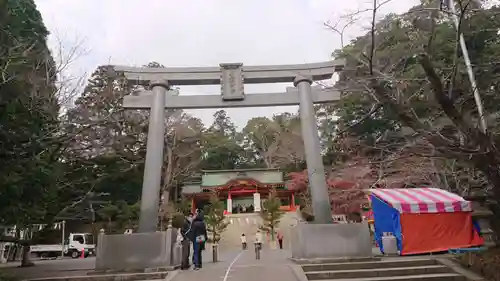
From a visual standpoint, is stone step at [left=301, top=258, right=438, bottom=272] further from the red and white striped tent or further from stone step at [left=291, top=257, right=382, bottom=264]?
the red and white striped tent

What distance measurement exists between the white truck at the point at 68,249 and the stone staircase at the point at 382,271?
73.9 feet

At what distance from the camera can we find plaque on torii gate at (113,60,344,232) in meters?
12.1

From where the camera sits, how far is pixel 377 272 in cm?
846

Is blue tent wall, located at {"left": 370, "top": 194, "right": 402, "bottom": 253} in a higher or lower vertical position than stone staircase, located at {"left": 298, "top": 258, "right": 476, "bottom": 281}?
higher

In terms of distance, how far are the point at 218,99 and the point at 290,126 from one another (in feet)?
114

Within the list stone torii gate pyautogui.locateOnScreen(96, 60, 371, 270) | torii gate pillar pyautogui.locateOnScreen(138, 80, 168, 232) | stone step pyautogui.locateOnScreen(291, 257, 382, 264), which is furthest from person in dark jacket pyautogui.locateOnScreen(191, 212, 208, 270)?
stone step pyautogui.locateOnScreen(291, 257, 382, 264)

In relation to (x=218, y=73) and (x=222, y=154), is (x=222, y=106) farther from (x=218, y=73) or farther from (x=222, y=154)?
(x=222, y=154)

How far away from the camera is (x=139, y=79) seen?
12578mm

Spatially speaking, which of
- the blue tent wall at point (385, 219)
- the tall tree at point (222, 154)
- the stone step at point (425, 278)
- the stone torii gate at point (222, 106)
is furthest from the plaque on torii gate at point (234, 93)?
the tall tree at point (222, 154)

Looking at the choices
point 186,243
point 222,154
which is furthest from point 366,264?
point 222,154

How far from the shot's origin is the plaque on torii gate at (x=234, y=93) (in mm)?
12102

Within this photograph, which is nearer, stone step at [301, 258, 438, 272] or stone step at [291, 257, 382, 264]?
stone step at [301, 258, 438, 272]

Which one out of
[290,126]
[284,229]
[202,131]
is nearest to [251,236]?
[284,229]

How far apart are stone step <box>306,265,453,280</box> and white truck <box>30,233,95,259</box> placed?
75.0ft
